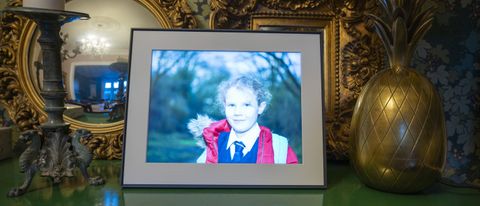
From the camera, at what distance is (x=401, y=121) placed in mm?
643

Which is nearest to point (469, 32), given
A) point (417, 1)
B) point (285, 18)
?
point (417, 1)


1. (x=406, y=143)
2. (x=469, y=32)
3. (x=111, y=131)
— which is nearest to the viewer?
(x=406, y=143)

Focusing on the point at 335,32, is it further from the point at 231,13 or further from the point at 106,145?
the point at 106,145

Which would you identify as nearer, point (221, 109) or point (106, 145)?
point (221, 109)

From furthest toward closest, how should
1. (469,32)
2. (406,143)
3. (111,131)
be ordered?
(111,131), (469,32), (406,143)

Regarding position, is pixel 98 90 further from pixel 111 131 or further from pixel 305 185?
pixel 305 185

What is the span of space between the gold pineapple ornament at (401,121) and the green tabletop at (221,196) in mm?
37

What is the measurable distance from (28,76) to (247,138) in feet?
2.03

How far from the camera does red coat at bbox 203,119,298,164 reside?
69cm

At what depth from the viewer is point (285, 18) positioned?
89 centimetres

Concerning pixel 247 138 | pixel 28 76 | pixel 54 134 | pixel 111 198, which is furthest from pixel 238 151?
pixel 28 76

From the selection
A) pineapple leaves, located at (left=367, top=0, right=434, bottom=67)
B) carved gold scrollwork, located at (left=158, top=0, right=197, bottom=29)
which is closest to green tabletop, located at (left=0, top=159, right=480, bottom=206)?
pineapple leaves, located at (left=367, top=0, right=434, bottom=67)

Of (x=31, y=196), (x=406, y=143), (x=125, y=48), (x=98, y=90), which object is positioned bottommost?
(x=31, y=196)

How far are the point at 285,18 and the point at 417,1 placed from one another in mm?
312
